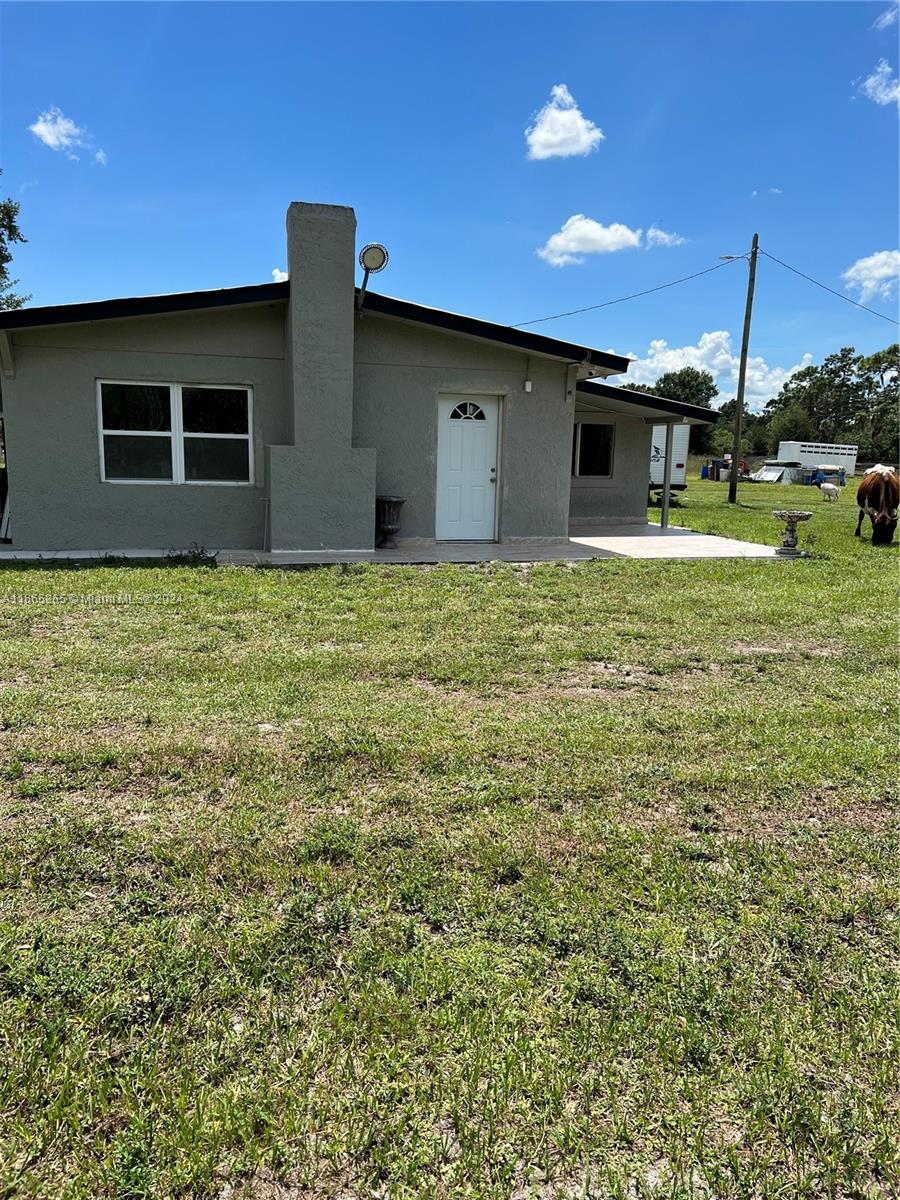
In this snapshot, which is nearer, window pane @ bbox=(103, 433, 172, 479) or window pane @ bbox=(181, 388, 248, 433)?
window pane @ bbox=(103, 433, 172, 479)

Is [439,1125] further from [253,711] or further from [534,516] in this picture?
[534,516]

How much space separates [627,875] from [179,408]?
9912 mm

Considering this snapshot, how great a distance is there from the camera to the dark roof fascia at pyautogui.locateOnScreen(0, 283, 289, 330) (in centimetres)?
933

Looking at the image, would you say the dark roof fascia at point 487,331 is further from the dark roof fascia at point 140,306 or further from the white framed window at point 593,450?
the white framed window at point 593,450

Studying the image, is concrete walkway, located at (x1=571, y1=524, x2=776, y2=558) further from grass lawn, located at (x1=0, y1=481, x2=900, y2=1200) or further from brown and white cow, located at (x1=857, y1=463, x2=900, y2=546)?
grass lawn, located at (x1=0, y1=481, x2=900, y2=1200)

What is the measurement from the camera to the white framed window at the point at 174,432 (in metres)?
10.5

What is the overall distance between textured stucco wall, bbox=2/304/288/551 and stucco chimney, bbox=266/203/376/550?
601 millimetres

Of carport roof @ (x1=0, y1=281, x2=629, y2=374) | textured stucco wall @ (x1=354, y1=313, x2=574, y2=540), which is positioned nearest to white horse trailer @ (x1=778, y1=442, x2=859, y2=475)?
textured stucco wall @ (x1=354, y1=313, x2=574, y2=540)

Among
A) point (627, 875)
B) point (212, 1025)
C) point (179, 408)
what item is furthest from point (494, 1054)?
point (179, 408)

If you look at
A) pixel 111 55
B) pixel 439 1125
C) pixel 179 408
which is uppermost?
pixel 111 55

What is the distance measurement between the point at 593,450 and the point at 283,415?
7.84 meters

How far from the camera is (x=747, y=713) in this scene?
4535 mm

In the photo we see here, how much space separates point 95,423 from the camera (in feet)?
33.9

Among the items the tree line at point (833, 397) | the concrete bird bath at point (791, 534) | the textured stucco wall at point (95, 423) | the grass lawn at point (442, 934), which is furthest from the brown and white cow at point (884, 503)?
the tree line at point (833, 397)
